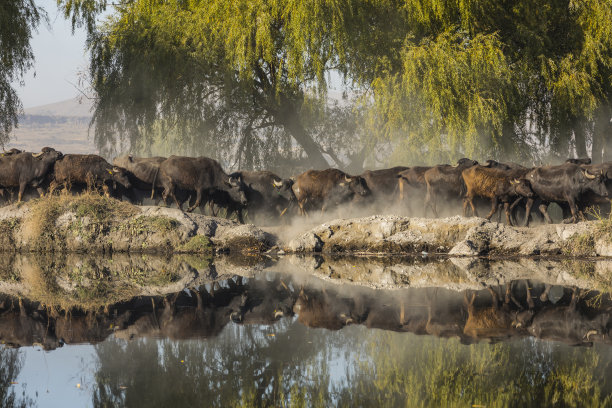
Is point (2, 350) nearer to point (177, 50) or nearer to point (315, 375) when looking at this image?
point (315, 375)

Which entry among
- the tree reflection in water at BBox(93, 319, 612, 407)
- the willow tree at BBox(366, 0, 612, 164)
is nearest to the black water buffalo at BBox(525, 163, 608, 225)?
the willow tree at BBox(366, 0, 612, 164)

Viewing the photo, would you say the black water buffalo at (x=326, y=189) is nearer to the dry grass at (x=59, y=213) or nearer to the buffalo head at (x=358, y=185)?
the buffalo head at (x=358, y=185)

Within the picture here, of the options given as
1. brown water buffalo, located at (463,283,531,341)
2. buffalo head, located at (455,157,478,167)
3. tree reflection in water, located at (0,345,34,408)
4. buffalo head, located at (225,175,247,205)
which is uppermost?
buffalo head, located at (455,157,478,167)

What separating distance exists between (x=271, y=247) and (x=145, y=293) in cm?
786

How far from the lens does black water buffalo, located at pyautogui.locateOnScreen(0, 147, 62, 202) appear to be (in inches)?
889

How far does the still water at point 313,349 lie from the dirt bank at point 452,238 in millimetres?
5602

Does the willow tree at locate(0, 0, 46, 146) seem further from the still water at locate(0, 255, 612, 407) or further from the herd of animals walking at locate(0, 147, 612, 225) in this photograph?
the still water at locate(0, 255, 612, 407)

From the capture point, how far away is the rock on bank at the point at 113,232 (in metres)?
18.9

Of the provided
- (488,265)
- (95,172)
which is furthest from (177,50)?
(488,265)

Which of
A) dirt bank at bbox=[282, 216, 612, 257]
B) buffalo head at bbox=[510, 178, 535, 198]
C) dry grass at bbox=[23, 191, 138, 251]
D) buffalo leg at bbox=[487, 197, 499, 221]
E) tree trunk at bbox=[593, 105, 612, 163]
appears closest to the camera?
dirt bank at bbox=[282, 216, 612, 257]

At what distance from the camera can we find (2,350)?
7305 millimetres

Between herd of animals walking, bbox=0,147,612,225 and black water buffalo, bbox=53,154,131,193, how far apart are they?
0.10 ft

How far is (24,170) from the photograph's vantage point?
74.1ft

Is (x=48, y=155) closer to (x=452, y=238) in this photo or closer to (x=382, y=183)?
(x=382, y=183)
